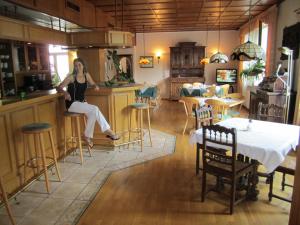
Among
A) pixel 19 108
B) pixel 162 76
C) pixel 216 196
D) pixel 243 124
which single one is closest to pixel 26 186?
pixel 19 108

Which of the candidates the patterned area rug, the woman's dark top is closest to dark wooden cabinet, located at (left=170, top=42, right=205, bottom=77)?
the patterned area rug

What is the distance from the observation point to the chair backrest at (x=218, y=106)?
489 centimetres

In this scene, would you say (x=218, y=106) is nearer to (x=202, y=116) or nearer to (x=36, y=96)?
(x=202, y=116)

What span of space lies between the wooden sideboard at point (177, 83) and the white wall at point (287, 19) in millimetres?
4455

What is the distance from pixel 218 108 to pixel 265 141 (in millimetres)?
2646

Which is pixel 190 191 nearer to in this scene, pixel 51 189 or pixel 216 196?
pixel 216 196

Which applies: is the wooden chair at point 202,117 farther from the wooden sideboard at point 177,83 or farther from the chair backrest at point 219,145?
the wooden sideboard at point 177,83

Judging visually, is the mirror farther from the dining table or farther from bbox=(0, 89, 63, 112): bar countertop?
the dining table

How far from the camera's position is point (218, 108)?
520cm

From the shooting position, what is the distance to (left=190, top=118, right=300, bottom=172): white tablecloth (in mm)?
2391

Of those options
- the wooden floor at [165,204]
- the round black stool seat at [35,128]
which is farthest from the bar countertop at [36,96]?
the wooden floor at [165,204]

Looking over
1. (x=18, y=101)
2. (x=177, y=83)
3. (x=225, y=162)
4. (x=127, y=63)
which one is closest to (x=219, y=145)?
(x=225, y=162)

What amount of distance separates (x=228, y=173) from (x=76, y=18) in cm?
420

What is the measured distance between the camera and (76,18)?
500 centimetres
